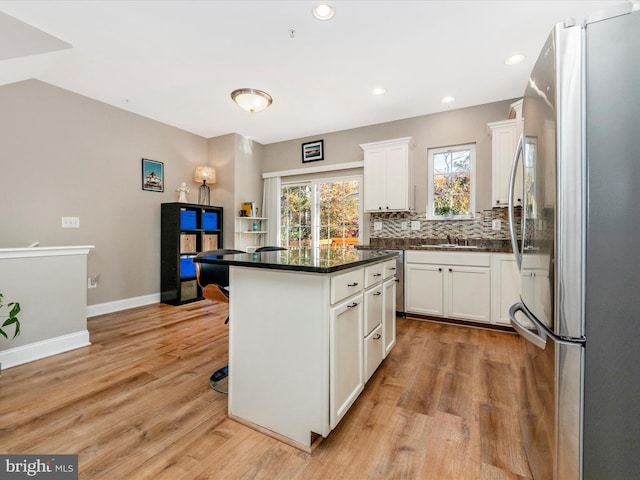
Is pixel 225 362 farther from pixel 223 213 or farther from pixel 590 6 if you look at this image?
pixel 590 6

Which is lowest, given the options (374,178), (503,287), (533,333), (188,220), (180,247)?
(503,287)

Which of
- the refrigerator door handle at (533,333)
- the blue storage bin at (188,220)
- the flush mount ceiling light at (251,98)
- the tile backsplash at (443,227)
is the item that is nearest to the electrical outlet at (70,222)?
the blue storage bin at (188,220)

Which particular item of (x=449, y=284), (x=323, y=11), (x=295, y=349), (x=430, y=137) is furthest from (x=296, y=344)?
(x=430, y=137)

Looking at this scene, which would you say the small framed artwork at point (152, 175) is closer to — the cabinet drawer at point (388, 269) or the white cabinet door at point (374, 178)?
the white cabinet door at point (374, 178)

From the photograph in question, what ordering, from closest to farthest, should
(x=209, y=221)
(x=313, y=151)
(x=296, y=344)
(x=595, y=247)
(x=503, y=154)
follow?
(x=595, y=247) → (x=296, y=344) → (x=503, y=154) → (x=209, y=221) → (x=313, y=151)

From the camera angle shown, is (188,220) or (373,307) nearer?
(373,307)

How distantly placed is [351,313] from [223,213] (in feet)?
12.8

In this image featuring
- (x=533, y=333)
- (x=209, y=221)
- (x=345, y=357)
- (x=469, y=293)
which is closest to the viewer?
(x=533, y=333)

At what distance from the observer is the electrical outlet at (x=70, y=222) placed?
328 cm

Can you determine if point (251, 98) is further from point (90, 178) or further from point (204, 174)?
point (90, 178)

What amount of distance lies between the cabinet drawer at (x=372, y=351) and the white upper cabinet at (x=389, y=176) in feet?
7.45

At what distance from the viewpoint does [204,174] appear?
4621 millimetres

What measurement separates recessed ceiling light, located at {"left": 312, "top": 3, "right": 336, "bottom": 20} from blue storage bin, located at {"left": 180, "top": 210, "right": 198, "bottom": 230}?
10.1 ft

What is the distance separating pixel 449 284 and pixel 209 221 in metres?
3.65
